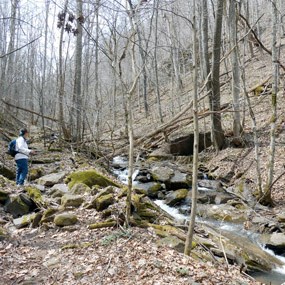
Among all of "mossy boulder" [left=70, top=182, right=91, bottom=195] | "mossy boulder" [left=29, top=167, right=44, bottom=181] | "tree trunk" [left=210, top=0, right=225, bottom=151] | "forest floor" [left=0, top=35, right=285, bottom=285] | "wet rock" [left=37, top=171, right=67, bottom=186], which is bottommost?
"forest floor" [left=0, top=35, right=285, bottom=285]

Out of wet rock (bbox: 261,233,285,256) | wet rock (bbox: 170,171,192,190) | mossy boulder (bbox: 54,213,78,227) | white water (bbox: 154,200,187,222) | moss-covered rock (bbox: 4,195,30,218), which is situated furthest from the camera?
wet rock (bbox: 170,171,192,190)

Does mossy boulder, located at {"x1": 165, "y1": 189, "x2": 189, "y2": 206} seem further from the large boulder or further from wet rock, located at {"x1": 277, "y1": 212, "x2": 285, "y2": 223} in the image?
the large boulder

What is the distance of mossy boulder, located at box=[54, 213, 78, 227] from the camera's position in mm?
6312

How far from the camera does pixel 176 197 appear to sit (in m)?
10.7

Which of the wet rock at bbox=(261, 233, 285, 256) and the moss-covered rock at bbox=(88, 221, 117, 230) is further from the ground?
the moss-covered rock at bbox=(88, 221, 117, 230)

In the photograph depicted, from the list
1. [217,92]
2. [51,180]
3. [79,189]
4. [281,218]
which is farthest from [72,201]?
[217,92]

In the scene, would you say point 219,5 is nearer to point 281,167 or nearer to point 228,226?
point 281,167

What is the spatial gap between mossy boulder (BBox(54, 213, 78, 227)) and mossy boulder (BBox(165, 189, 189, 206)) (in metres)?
4.77

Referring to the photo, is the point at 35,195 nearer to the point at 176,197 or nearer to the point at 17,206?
the point at 17,206

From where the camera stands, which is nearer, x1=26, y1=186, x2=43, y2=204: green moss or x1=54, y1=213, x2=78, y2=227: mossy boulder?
x1=54, y1=213, x2=78, y2=227: mossy boulder

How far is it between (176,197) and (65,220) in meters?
5.14

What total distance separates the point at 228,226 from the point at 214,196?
6.46ft

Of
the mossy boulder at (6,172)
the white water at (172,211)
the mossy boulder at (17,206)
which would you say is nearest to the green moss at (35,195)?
the mossy boulder at (17,206)

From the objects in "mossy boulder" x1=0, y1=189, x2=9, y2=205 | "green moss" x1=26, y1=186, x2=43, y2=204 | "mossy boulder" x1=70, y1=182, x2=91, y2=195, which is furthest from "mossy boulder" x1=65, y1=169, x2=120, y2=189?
"mossy boulder" x1=0, y1=189, x2=9, y2=205
